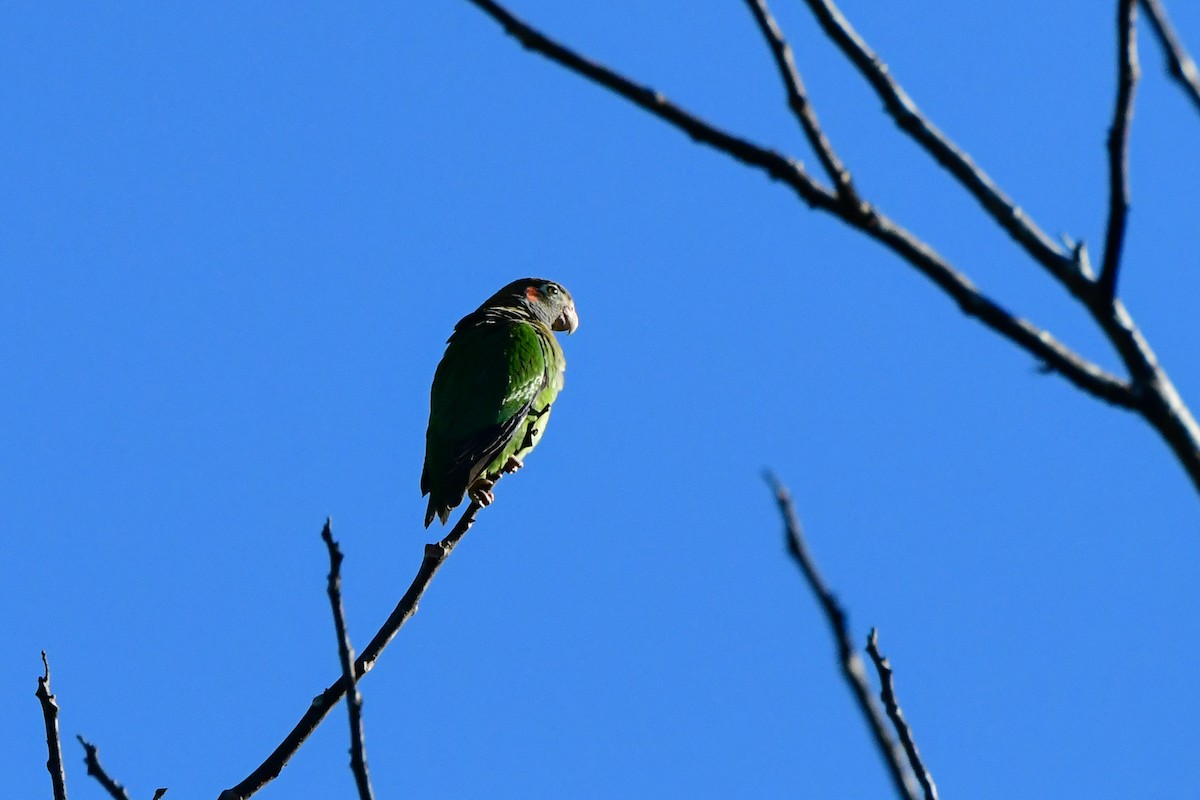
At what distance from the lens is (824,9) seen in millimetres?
1763

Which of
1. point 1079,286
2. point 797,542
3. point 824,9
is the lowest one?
point 797,542

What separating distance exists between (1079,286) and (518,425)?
636 cm

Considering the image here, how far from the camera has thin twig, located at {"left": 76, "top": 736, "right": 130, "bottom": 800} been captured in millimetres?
2824

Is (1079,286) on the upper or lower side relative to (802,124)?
lower

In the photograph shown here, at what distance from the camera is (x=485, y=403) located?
797cm

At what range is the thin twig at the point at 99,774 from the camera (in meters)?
2.82

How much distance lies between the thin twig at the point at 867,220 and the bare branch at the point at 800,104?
2 cm

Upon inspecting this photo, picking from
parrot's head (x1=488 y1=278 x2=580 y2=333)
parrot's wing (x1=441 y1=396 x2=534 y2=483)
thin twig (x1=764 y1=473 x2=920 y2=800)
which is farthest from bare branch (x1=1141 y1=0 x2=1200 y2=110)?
parrot's head (x1=488 y1=278 x2=580 y2=333)

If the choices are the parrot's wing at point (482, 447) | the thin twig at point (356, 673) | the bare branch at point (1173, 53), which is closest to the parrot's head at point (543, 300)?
the parrot's wing at point (482, 447)

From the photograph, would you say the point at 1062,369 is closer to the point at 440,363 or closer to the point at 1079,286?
the point at 1079,286

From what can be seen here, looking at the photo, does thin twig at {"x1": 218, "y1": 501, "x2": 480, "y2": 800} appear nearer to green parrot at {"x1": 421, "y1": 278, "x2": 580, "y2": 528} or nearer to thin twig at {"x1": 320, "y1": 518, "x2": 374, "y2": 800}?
thin twig at {"x1": 320, "y1": 518, "x2": 374, "y2": 800}

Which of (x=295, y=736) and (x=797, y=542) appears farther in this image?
(x=295, y=736)

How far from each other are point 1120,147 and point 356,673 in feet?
8.91

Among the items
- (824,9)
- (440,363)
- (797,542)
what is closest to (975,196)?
(824,9)
